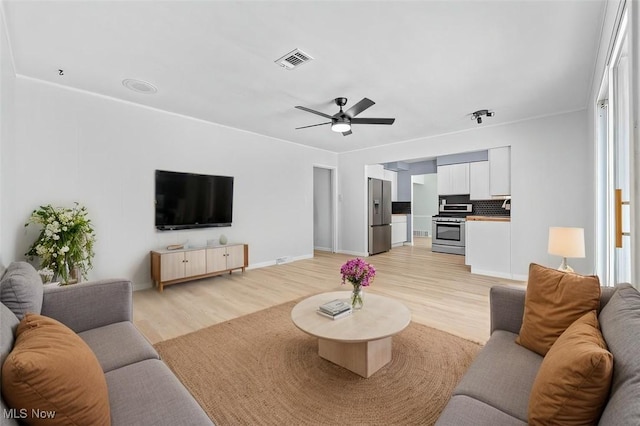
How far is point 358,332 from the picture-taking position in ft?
6.32

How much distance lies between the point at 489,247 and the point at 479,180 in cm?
184

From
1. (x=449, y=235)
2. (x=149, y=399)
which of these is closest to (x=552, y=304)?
(x=149, y=399)

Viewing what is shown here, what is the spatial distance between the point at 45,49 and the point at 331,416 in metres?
3.83

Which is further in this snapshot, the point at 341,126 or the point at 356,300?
the point at 341,126

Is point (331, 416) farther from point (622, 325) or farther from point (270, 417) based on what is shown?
point (622, 325)

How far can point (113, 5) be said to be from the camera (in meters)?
2.06

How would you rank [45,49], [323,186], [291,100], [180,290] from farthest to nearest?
1. [323,186]
2. [180,290]
3. [291,100]
4. [45,49]

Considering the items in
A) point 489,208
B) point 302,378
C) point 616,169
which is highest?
point 616,169

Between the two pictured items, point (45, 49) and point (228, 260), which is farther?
point (228, 260)

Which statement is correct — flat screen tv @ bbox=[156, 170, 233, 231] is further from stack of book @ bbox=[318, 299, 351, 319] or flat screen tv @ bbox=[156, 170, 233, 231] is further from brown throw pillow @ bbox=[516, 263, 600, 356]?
brown throw pillow @ bbox=[516, 263, 600, 356]

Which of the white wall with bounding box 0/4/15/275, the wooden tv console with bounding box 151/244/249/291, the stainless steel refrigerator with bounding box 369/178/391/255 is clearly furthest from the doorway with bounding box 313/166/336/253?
the white wall with bounding box 0/4/15/275

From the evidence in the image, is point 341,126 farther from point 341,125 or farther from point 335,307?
point 335,307

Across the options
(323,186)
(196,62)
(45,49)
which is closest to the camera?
(45,49)

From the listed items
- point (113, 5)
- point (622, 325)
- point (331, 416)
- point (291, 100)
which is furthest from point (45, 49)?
point (622, 325)
